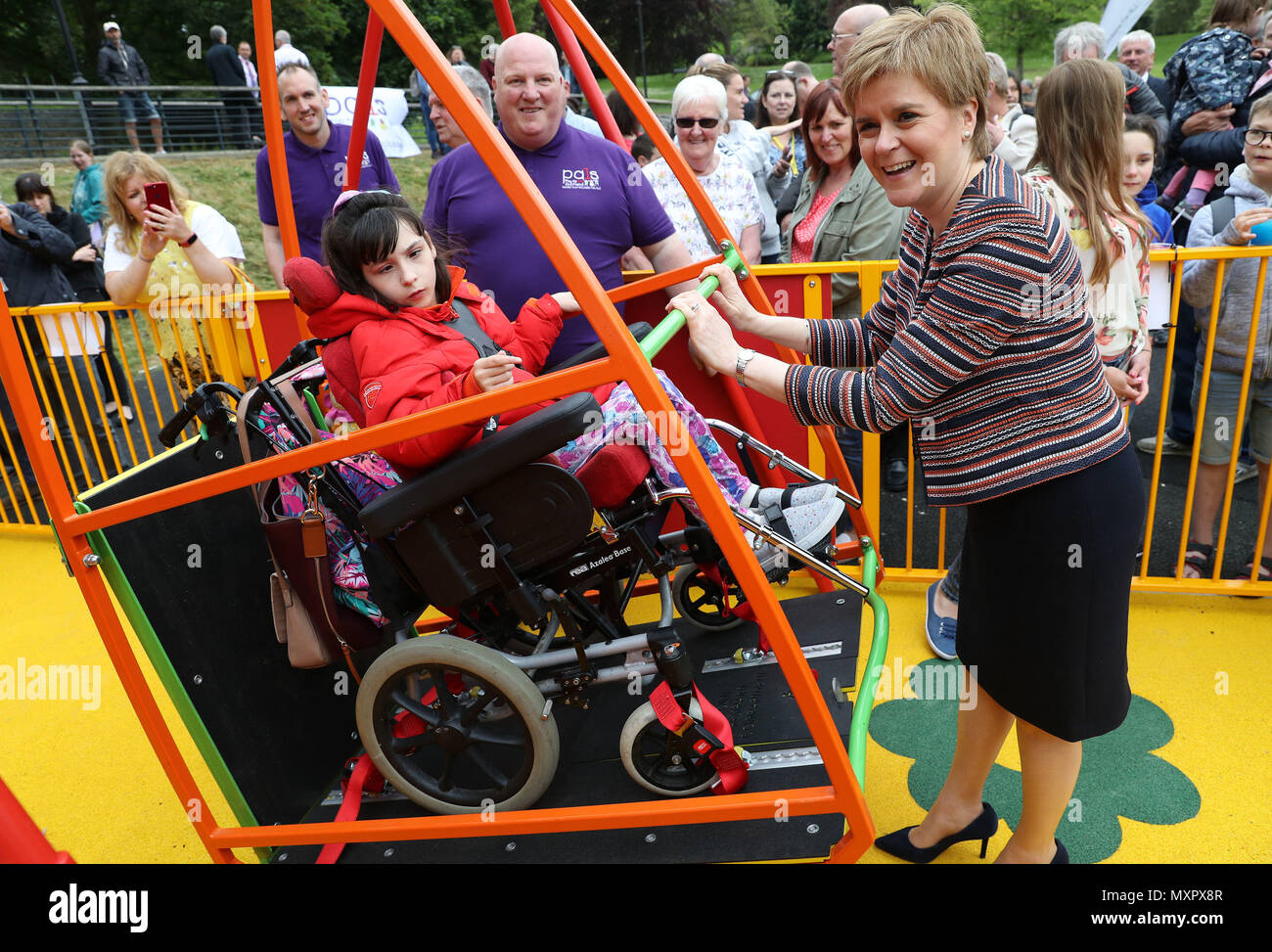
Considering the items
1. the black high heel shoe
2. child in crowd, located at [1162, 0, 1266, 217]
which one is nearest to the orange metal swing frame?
the black high heel shoe

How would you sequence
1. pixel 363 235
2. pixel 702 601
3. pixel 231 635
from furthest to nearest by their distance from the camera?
pixel 702 601
pixel 231 635
pixel 363 235

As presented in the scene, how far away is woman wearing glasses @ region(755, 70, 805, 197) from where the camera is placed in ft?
19.8

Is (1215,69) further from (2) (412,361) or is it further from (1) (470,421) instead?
(1) (470,421)

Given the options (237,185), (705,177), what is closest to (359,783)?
(705,177)

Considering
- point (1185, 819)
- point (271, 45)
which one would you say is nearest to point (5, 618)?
point (271, 45)

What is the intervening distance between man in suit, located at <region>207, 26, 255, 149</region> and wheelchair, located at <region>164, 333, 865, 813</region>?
16.3 meters

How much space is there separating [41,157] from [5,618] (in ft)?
48.3

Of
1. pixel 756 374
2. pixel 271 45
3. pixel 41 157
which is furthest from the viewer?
pixel 41 157

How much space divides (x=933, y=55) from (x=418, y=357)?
126 centimetres

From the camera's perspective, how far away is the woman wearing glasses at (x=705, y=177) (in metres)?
4.11

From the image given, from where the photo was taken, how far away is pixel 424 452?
1946 millimetres

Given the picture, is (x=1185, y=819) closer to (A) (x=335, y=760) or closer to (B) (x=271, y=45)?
(A) (x=335, y=760)

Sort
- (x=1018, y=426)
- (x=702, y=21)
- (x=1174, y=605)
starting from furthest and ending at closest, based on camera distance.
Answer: (x=702, y=21) < (x=1174, y=605) < (x=1018, y=426)

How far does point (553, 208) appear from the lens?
301 cm
